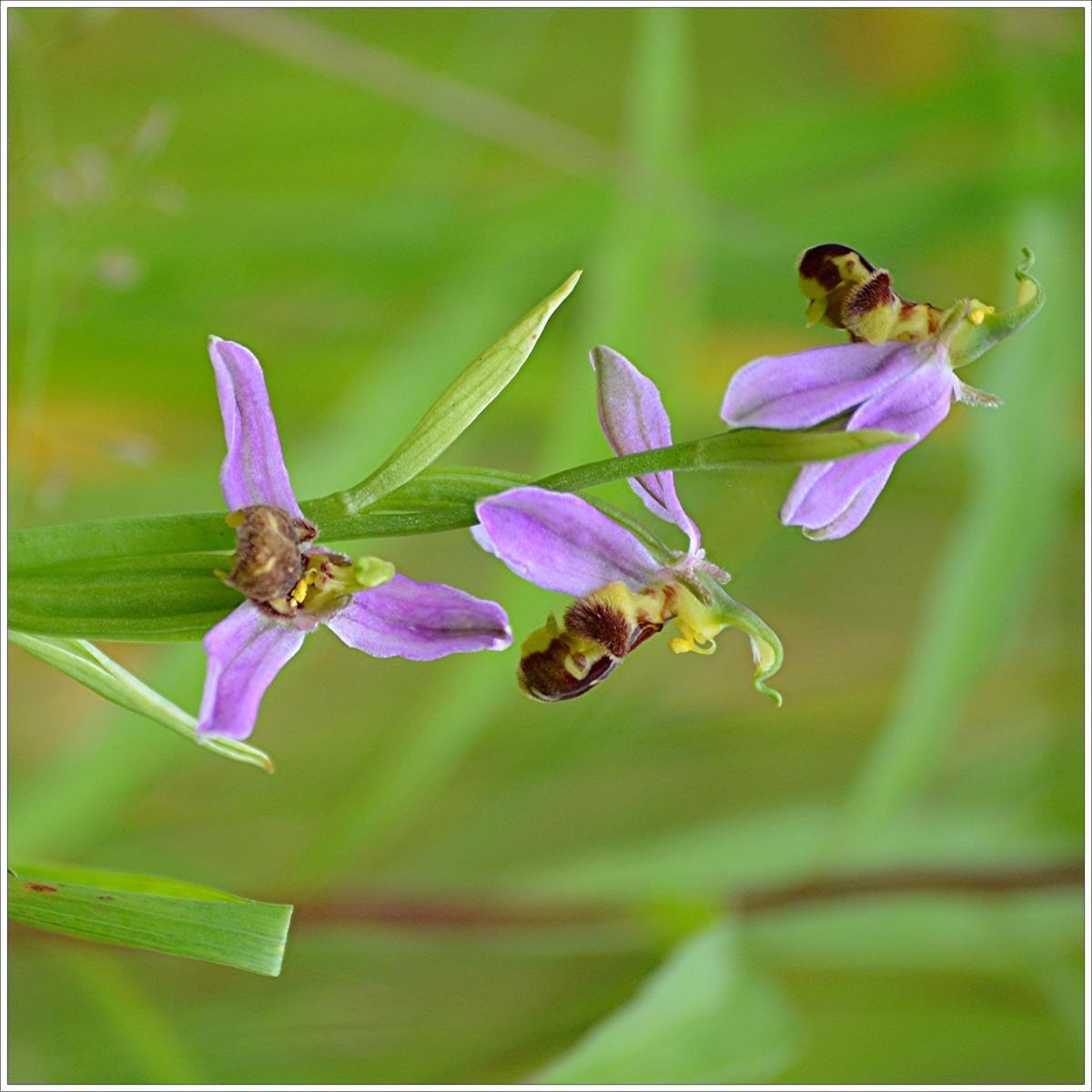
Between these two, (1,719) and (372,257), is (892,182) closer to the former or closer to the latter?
(372,257)

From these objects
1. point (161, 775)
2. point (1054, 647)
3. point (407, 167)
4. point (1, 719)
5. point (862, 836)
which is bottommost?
Result: point (1, 719)

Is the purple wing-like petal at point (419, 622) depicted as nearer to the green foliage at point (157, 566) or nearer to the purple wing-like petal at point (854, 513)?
the green foliage at point (157, 566)

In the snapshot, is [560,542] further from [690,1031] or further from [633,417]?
[690,1031]

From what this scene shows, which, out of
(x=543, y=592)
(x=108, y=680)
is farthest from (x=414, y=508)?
(x=543, y=592)

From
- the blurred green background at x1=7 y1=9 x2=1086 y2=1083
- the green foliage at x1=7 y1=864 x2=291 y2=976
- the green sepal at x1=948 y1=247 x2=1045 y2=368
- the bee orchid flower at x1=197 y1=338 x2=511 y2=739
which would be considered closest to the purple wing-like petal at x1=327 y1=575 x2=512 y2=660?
the bee orchid flower at x1=197 y1=338 x2=511 y2=739

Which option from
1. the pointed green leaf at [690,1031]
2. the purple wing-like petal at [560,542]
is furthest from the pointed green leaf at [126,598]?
the pointed green leaf at [690,1031]

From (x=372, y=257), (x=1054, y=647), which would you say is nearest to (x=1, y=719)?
(x=372, y=257)
